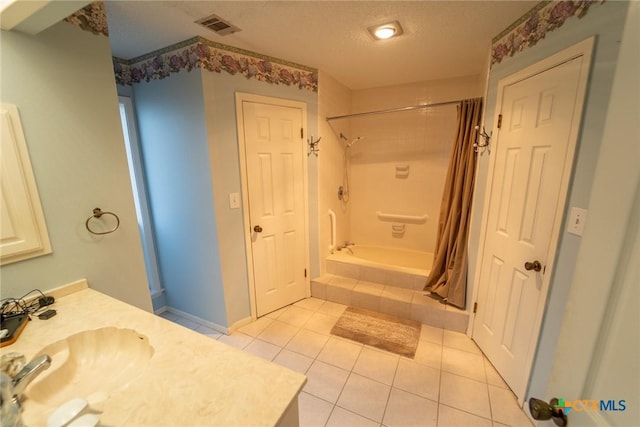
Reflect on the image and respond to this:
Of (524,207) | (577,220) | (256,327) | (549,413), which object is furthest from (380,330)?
(549,413)

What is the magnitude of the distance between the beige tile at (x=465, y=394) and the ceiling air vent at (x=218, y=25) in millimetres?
2790

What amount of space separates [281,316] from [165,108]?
2.14m

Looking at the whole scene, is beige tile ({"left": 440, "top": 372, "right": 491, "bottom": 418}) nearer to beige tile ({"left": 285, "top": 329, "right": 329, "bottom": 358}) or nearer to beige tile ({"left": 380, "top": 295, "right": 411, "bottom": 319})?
beige tile ({"left": 380, "top": 295, "right": 411, "bottom": 319})

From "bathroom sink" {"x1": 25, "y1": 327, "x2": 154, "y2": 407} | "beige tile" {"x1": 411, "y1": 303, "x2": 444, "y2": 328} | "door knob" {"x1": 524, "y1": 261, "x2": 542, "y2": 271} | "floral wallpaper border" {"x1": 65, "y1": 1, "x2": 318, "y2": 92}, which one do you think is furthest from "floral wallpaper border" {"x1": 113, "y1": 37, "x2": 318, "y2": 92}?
"beige tile" {"x1": 411, "y1": 303, "x2": 444, "y2": 328}

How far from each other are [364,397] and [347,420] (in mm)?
201

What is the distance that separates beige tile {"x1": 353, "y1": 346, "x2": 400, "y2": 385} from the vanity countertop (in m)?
1.34

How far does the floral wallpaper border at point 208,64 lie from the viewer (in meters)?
1.90

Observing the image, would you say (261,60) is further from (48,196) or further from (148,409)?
(148,409)

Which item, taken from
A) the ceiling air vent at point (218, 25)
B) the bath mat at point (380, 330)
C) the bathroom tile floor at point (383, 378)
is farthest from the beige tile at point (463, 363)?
the ceiling air vent at point (218, 25)

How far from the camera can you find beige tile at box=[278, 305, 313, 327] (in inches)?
99.6

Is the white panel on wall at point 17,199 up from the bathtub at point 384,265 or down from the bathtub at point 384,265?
up

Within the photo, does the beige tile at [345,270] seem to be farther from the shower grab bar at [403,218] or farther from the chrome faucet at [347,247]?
the shower grab bar at [403,218]

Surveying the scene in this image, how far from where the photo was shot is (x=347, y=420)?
62.0 inches

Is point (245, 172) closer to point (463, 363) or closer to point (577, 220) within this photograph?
point (577, 220)
